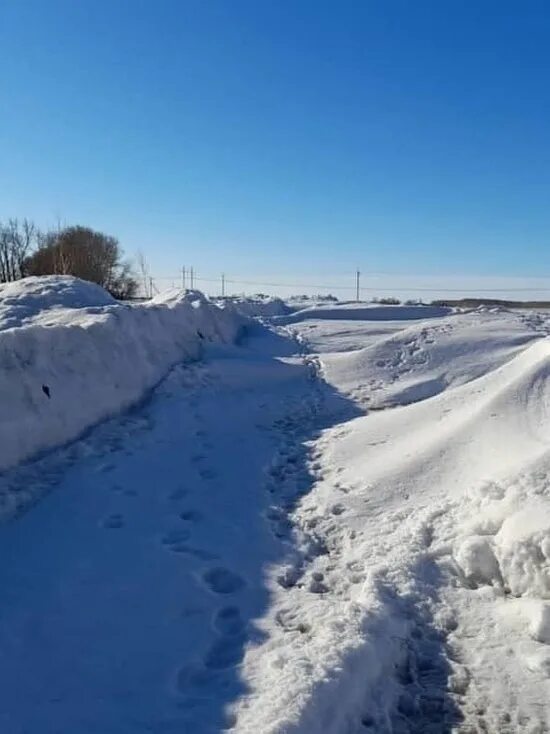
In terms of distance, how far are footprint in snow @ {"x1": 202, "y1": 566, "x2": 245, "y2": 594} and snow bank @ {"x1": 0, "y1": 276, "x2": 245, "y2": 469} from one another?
6.91ft

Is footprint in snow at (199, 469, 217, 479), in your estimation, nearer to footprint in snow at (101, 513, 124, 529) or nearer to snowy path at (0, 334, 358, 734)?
snowy path at (0, 334, 358, 734)

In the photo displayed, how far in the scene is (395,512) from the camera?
4449 millimetres

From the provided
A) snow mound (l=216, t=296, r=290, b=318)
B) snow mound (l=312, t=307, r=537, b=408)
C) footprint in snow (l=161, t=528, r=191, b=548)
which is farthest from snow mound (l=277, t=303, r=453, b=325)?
footprint in snow (l=161, t=528, r=191, b=548)

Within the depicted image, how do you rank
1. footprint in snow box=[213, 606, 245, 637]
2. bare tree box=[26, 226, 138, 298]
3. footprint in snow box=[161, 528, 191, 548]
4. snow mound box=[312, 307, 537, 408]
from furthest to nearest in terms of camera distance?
bare tree box=[26, 226, 138, 298], snow mound box=[312, 307, 537, 408], footprint in snow box=[161, 528, 191, 548], footprint in snow box=[213, 606, 245, 637]

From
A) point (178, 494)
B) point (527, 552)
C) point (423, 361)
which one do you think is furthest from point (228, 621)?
point (423, 361)

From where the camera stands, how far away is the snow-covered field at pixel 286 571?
2.67 metres

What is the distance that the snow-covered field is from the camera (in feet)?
8.75

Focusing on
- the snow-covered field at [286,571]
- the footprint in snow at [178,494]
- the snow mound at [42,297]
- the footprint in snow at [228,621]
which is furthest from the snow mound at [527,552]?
the snow mound at [42,297]

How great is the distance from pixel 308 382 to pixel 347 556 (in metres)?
5.42

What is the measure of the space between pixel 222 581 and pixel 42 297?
6347mm

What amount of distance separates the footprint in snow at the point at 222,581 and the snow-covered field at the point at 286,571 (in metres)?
0.02

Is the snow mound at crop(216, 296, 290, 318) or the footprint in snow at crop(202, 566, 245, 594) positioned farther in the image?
the snow mound at crop(216, 296, 290, 318)

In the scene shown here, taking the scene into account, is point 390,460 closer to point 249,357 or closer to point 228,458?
point 228,458

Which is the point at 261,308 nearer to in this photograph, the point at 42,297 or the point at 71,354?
the point at 42,297
